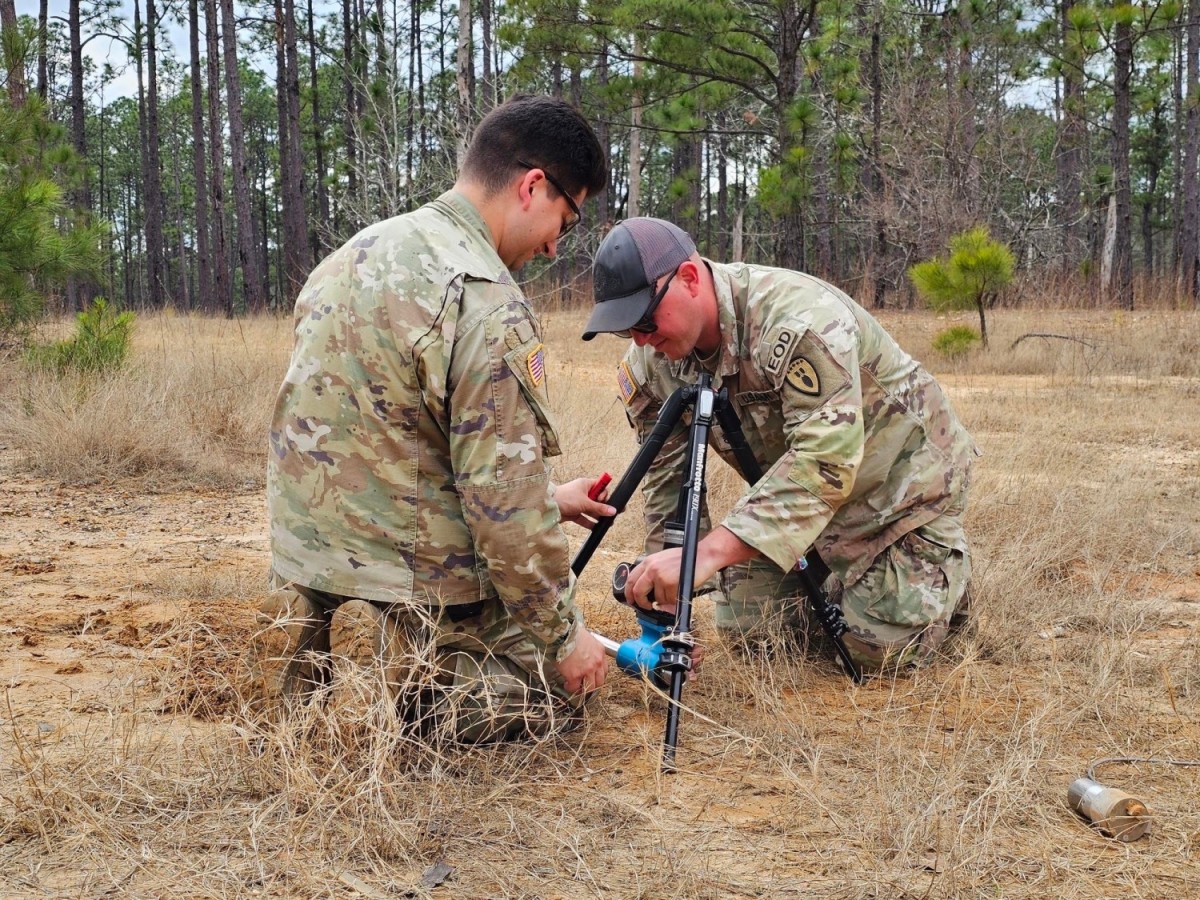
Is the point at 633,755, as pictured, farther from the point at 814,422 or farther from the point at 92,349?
the point at 92,349

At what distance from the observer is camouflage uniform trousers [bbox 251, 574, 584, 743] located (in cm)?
257

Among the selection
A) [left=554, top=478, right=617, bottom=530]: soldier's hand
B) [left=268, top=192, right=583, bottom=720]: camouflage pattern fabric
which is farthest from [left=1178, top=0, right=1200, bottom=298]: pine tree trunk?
[left=268, top=192, right=583, bottom=720]: camouflage pattern fabric

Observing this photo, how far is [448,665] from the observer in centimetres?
276

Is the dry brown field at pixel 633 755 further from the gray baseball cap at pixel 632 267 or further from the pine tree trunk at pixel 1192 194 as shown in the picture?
the pine tree trunk at pixel 1192 194

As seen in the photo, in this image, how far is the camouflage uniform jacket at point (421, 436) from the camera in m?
2.39

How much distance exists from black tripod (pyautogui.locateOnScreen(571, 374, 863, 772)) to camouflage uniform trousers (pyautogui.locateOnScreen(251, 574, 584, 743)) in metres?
0.30

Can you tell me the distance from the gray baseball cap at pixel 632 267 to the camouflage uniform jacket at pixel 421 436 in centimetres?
42

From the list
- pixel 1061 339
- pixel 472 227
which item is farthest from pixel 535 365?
pixel 1061 339

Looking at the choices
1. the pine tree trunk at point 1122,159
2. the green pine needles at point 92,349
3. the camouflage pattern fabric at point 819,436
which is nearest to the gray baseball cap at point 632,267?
the camouflage pattern fabric at point 819,436

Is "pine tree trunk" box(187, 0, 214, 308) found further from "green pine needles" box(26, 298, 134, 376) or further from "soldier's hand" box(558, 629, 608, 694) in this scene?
"soldier's hand" box(558, 629, 608, 694)

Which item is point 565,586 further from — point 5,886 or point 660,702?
point 5,886

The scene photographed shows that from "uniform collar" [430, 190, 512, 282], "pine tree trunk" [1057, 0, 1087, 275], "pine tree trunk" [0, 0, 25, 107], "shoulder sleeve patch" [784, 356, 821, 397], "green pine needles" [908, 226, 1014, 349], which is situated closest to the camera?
"uniform collar" [430, 190, 512, 282]

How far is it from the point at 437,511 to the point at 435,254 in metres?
0.60

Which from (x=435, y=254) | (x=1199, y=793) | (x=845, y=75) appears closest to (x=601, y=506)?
(x=435, y=254)
